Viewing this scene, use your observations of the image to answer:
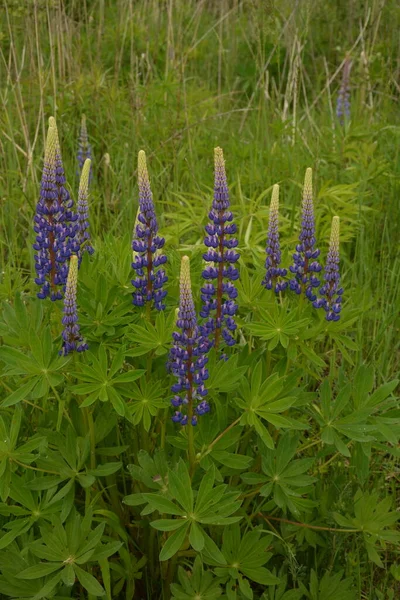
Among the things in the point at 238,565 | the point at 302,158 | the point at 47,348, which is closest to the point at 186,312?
the point at 47,348

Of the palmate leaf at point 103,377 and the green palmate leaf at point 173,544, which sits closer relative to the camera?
the green palmate leaf at point 173,544

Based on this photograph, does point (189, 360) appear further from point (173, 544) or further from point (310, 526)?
point (310, 526)

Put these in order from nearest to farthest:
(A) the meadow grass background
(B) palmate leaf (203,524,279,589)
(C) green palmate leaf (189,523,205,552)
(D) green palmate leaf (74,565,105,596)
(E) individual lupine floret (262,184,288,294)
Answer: (C) green palmate leaf (189,523,205,552)
(D) green palmate leaf (74,565,105,596)
(B) palmate leaf (203,524,279,589)
(E) individual lupine floret (262,184,288,294)
(A) the meadow grass background

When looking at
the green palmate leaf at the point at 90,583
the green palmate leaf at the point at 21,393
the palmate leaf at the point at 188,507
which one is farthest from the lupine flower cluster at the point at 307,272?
the green palmate leaf at the point at 90,583

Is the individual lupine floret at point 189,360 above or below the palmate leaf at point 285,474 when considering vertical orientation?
above

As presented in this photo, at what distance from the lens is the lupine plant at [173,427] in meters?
1.76

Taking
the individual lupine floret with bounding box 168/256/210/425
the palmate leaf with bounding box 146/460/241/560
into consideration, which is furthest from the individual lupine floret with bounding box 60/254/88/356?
the palmate leaf with bounding box 146/460/241/560

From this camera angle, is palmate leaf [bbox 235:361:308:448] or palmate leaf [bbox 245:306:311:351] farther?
palmate leaf [bbox 245:306:311:351]

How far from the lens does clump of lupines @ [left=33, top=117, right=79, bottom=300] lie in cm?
191

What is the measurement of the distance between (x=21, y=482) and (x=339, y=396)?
2.78 feet

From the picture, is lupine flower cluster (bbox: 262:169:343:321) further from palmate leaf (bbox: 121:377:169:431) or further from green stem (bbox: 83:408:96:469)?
green stem (bbox: 83:408:96:469)

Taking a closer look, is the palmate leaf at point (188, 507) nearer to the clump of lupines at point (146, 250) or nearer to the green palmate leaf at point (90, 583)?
the green palmate leaf at point (90, 583)

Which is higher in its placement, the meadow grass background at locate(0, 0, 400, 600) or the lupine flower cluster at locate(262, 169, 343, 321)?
the lupine flower cluster at locate(262, 169, 343, 321)

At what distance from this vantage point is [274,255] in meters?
2.00
